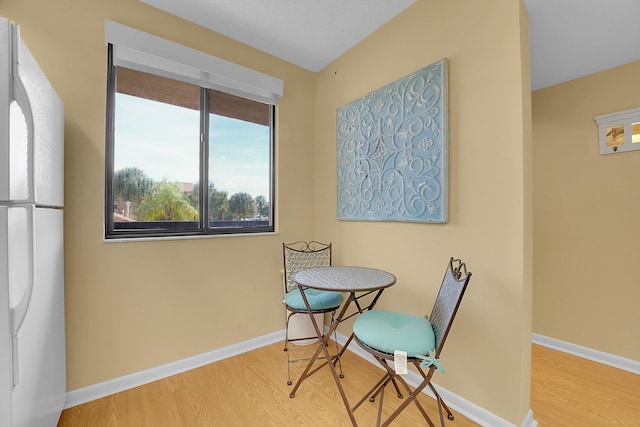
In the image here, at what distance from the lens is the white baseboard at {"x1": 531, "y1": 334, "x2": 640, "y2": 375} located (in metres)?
2.15

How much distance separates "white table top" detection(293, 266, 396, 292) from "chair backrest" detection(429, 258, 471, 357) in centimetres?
30

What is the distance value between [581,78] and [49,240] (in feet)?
13.9

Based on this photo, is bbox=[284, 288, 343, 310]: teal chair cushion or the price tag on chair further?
bbox=[284, 288, 343, 310]: teal chair cushion

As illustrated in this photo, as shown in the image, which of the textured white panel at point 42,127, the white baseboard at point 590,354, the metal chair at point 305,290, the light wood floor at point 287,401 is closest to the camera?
the textured white panel at point 42,127

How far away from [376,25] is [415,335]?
7.75ft

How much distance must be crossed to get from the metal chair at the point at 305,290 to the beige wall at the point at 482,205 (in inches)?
22.3

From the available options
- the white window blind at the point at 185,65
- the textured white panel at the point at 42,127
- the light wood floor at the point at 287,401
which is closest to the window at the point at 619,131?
the light wood floor at the point at 287,401

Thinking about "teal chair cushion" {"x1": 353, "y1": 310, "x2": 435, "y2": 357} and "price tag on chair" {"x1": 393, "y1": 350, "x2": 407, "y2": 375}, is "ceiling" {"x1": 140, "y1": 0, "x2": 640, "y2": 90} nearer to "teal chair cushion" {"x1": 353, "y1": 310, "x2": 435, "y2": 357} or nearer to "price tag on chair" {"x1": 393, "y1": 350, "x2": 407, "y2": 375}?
"teal chair cushion" {"x1": 353, "y1": 310, "x2": 435, "y2": 357}

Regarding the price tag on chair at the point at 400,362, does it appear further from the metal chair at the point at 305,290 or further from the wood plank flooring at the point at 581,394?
the wood plank flooring at the point at 581,394

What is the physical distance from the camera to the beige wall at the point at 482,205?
1.48 m

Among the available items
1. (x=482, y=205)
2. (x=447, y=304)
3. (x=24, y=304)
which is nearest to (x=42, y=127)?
(x=24, y=304)

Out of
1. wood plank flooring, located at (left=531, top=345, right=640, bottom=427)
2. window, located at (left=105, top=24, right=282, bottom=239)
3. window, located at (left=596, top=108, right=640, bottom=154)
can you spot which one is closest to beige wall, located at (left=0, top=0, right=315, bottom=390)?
window, located at (left=105, top=24, right=282, bottom=239)

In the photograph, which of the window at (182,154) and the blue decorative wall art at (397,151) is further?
the window at (182,154)

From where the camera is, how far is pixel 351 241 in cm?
251
